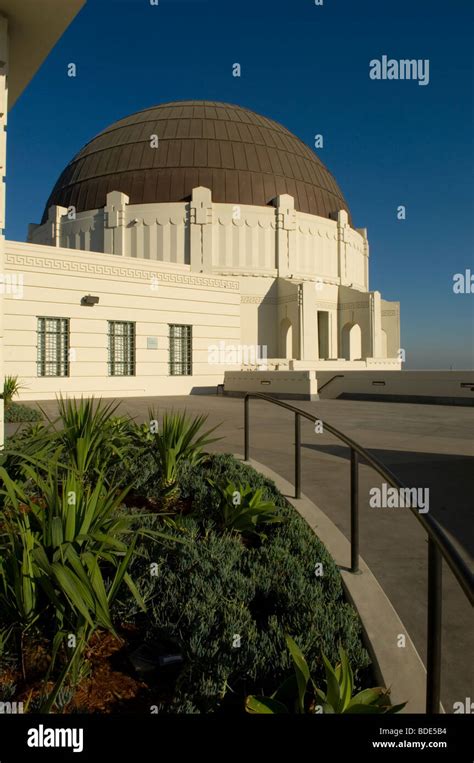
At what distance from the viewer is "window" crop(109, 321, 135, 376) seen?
65.7 ft

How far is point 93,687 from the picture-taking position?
7.86 ft

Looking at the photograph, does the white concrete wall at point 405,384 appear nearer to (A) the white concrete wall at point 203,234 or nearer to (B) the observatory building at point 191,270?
(B) the observatory building at point 191,270

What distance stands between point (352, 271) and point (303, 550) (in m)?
34.3

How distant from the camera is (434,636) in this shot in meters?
1.98

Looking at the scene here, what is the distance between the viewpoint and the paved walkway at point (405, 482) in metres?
2.78

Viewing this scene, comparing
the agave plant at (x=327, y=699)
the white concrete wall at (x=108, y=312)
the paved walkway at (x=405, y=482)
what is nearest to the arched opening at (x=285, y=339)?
the white concrete wall at (x=108, y=312)

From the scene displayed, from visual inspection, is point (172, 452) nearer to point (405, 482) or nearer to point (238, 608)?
point (238, 608)

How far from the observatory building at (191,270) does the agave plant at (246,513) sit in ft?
45.9

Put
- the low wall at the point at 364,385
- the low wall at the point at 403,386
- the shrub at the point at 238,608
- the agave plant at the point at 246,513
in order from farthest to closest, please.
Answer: the low wall at the point at 364,385 < the low wall at the point at 403,386 < the agave plant at the point at 246,513 < the shrub at the point at 238,608

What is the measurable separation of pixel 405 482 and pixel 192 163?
30109 mm

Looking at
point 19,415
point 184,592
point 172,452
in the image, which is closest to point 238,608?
point 184,592

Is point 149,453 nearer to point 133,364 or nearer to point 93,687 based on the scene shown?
point 93,687

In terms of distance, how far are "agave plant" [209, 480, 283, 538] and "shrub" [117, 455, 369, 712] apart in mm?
109

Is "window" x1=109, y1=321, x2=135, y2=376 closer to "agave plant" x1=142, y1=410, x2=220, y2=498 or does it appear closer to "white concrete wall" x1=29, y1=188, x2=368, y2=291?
"white concrete wall" x1=29, y1=188, x2=368, y2=291
